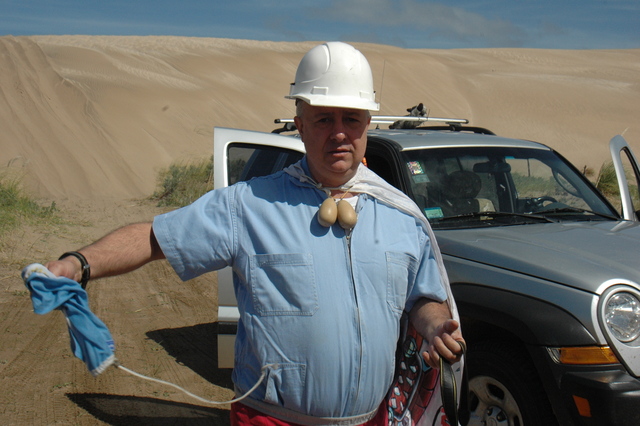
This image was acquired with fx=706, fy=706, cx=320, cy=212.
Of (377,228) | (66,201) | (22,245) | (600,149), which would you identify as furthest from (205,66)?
(377,228)

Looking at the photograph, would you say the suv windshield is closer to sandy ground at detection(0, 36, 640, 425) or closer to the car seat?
the car seat

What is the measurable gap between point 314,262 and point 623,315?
1.78 metres

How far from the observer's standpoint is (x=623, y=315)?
326cm

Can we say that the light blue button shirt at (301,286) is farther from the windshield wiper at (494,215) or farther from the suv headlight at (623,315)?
the windshield wiper at (494,215)

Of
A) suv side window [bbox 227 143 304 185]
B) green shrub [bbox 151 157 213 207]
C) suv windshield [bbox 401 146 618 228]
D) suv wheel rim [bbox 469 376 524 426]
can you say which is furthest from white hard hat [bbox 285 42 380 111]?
green shrub [bbox 151 157 213 207]

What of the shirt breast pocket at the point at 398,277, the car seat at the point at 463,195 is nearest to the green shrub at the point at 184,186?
the car seat at the point at 463,195

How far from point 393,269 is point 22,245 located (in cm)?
823

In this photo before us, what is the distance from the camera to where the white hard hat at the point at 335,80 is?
2.34 metres

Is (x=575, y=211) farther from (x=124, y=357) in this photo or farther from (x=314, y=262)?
(x=124, y=357)

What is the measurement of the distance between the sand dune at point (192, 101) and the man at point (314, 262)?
3029 millimetres

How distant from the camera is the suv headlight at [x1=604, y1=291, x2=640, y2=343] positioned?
3.23 meters

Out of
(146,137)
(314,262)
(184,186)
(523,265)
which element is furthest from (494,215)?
(146,137)

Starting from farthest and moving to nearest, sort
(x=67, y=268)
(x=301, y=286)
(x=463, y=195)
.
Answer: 1. (x=463, y=195)
2. (x=301, y=286)
3. (x=67, y=268)

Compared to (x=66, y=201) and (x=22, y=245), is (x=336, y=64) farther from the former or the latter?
(x=66, y=201)
